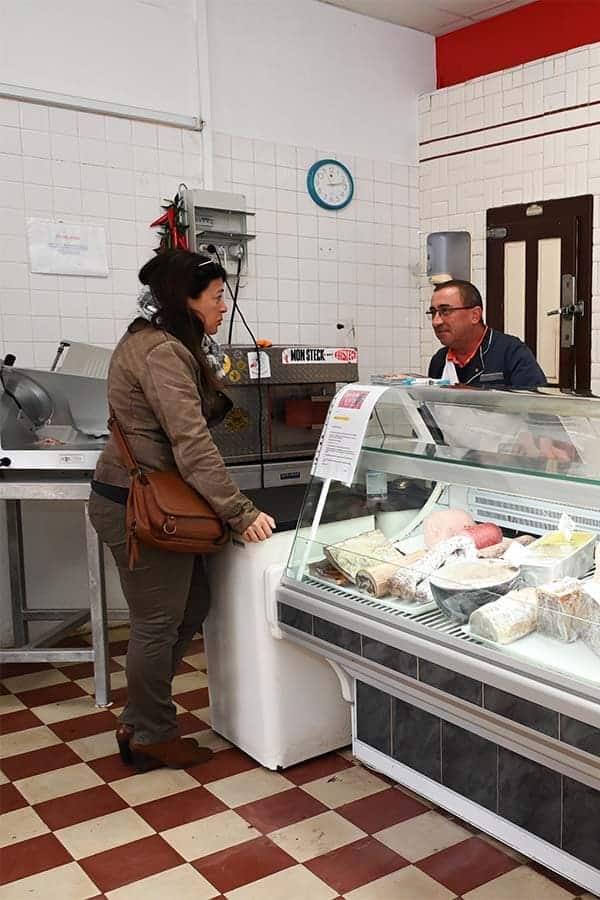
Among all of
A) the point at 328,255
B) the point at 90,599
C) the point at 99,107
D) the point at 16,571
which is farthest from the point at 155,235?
the point at 90,599

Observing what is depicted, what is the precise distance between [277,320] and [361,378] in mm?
724

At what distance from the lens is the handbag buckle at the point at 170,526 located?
2.63 m

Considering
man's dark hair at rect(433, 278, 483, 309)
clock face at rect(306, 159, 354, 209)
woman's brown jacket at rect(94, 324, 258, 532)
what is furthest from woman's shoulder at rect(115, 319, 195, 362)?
clock face at rect(306, 159, 354, 209)

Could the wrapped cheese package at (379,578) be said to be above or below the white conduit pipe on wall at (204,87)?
below

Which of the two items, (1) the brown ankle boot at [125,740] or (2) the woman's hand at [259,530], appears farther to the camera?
(1) the brown ankle boot at [125,740]

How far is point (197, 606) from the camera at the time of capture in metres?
2.96

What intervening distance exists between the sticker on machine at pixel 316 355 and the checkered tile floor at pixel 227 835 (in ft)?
6.39

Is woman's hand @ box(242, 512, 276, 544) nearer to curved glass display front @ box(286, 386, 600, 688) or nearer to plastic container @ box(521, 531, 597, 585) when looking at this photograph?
curved glass display front @ box(286, 386, 600, 688)

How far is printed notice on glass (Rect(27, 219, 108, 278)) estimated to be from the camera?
13.6 feet

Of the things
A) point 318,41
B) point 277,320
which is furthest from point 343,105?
point 277,320

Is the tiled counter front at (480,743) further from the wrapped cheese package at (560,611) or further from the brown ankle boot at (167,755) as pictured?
the brown ankle boot at (167,755)

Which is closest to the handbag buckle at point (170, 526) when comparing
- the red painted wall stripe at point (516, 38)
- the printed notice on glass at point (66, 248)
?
the printed notice on glass at point (66, 248)

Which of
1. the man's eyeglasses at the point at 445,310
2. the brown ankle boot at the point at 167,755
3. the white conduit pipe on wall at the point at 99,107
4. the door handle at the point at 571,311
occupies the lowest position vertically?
the brown ankle boot at the point at 167,755

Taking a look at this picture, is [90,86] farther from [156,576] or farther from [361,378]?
[156,576]
